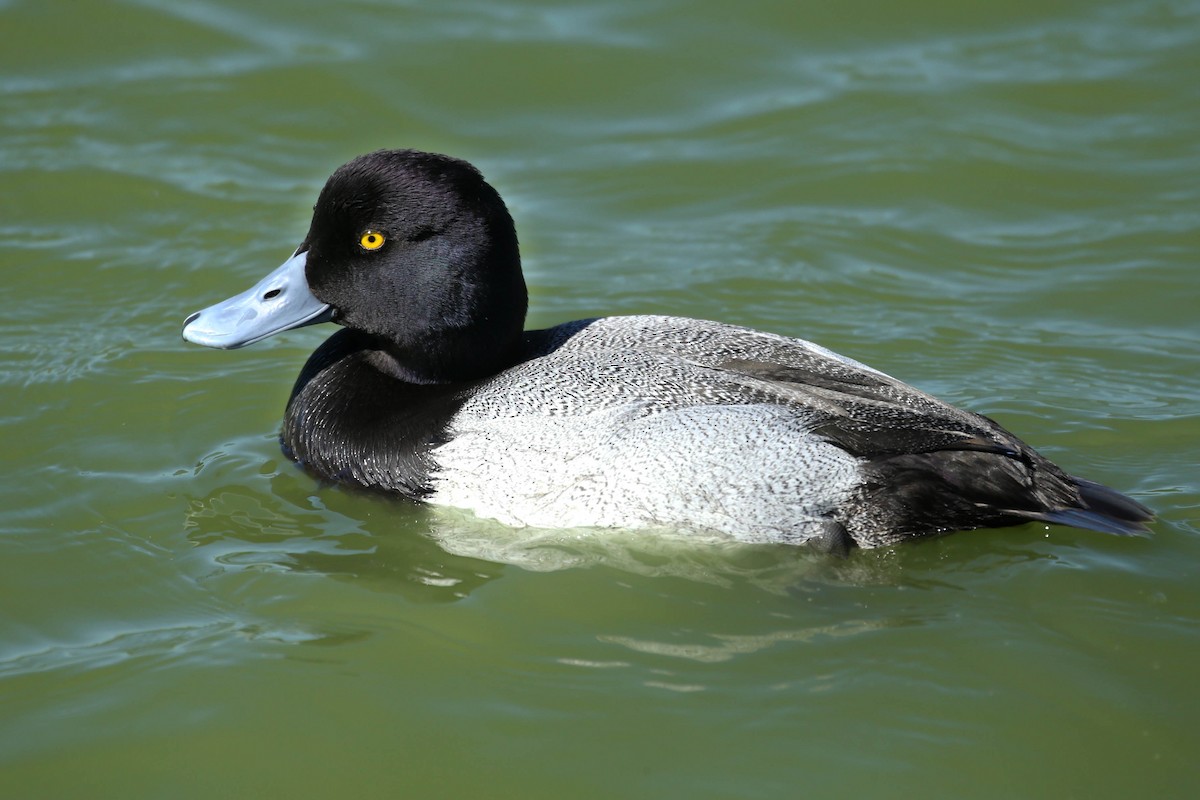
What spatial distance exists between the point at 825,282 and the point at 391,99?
3.40 m

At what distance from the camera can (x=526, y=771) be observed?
4090 mm

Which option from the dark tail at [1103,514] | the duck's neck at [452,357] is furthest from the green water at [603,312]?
the duck's neck at [452,357]

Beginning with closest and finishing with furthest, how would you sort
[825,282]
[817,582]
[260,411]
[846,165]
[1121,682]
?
[1121,682] < [817,582] < [260,411] < [825,282] < [846,165]

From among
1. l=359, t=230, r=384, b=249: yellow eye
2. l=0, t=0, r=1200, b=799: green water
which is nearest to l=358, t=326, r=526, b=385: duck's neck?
l=359, t=230, r=384, b=249: yellow eye

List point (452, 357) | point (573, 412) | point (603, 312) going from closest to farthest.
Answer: point (573, 412) → point (452, 357) → point (603, 312)

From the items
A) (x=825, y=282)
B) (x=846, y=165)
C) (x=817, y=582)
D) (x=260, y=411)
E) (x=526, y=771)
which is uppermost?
(x=846, y=165)

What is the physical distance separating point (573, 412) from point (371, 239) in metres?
1.11

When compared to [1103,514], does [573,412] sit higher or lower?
higher

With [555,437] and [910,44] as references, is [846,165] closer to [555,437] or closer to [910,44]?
[910,44]

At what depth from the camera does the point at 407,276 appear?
5.42m

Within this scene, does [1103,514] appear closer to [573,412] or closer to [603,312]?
[573,412]

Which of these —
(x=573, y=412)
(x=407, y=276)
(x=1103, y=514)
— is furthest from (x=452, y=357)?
(x=1103, y=514)

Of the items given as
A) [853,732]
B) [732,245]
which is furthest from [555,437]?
[732,245]

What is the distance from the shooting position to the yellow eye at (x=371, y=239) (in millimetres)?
5395
